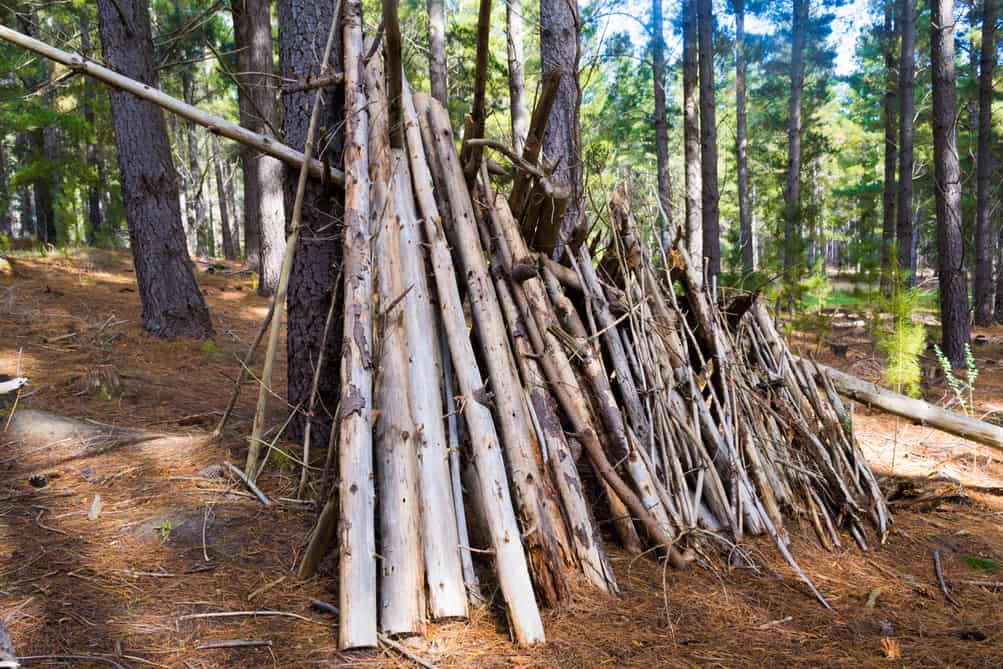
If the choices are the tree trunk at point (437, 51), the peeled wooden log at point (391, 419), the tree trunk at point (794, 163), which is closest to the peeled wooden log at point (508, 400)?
the peeled wooden log at point (391, 419)

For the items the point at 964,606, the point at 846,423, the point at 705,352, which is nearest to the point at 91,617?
the point at 705,352

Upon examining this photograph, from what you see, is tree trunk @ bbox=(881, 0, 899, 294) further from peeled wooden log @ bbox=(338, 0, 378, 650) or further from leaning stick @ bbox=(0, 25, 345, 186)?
leaning stick @ bbox=(0, 25, 345, 186)

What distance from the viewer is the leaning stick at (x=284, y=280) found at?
292cm

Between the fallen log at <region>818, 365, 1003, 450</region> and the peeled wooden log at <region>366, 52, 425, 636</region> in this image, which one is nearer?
the peeled wooden log at <region>366, 52, 425, 636</region>

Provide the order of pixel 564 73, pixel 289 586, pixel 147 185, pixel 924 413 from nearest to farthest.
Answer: pixel 289 586
pixel 924 413
pixel 564 73
pixel 147 185

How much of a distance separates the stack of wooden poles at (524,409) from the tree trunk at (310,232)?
0.20 meters

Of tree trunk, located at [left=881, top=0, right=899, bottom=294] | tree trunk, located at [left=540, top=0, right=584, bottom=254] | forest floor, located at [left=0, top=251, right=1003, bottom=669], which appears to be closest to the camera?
forest floor, located at [left=0, top=251, right=1003, bottom=669]

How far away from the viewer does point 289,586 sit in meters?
2.50

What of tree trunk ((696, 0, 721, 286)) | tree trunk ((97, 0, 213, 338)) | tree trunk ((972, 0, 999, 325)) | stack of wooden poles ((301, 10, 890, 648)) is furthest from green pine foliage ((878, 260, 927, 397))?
tree trunk ((972, 0, 999, 325))

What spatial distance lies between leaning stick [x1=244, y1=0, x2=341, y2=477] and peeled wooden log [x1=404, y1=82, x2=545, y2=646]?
51 centimetres

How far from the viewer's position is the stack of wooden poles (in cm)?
248

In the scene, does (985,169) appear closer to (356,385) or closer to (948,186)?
(948,186)

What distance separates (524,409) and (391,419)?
601 millimetres

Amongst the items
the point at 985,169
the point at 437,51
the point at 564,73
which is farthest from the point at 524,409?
Result: the point at 985,169
